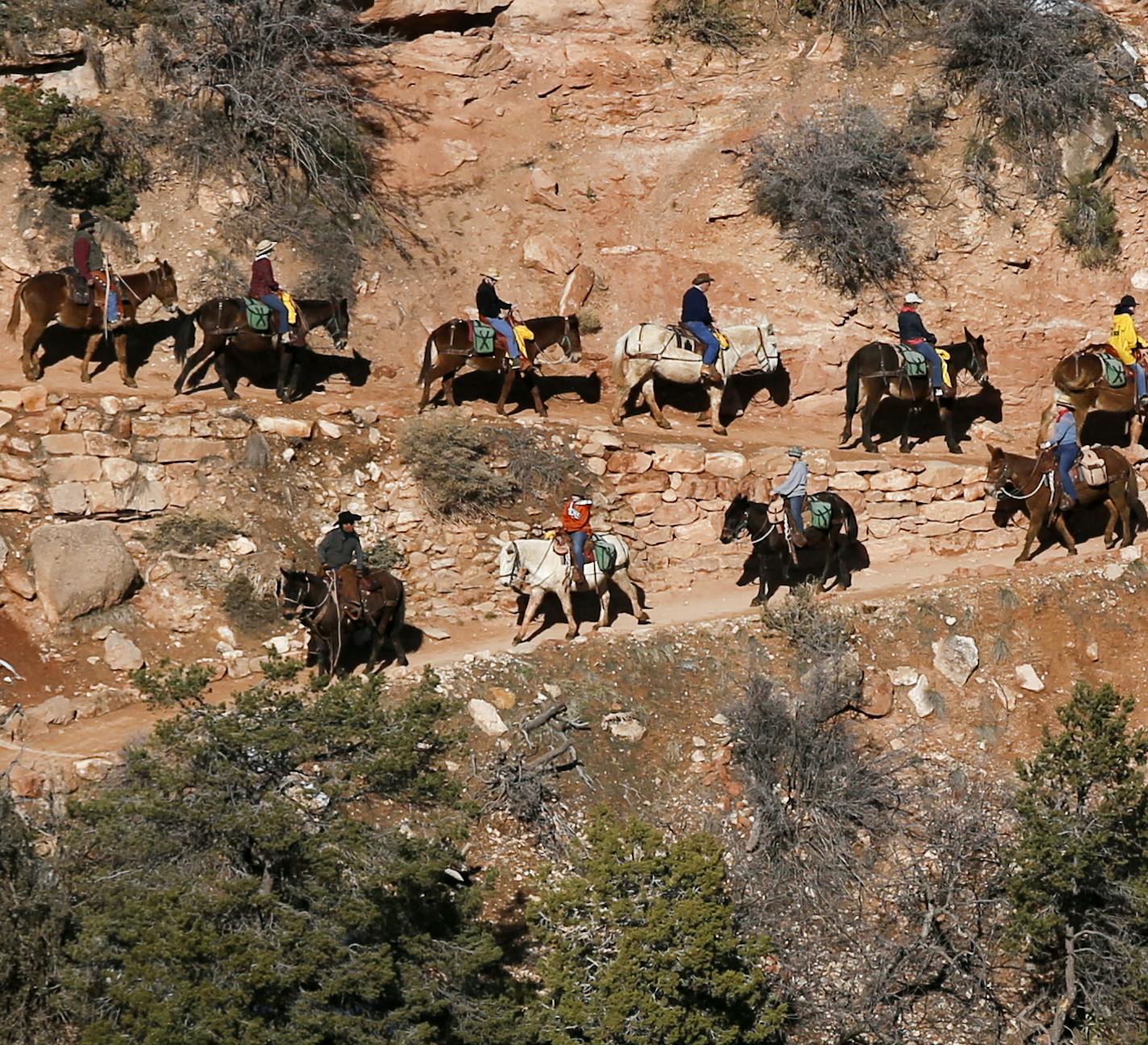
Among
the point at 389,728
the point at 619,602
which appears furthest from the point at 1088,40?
the point at 389,728

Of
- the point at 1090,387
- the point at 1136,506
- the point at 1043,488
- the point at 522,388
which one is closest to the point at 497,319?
the point at 522,388

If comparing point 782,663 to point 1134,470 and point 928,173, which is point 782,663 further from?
point 928,173

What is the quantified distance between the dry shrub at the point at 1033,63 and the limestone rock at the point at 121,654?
17.1 metres

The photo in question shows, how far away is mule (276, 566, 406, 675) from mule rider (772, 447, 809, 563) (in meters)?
5.24

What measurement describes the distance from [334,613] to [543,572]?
2941 millimetres

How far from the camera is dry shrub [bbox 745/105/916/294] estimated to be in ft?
105

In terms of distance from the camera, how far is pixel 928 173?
33.0 m

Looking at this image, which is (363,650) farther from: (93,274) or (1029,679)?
(1029,679)

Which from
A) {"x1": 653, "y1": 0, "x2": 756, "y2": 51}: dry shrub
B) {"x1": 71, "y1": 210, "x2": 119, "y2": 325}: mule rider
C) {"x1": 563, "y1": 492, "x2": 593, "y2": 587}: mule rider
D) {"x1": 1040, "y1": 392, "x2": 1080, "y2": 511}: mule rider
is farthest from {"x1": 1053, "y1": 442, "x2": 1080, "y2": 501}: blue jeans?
{"x1": 71, "y1": 210, "x2": 119, "y2": 325}: mule rider

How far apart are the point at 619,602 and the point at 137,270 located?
9474 mm

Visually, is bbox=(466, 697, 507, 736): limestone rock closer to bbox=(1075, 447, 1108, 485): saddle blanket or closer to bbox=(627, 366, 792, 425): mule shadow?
bbox=(627, 366, 792, 425): mule shadow

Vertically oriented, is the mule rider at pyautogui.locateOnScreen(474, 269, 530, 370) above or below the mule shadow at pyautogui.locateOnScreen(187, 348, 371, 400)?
above

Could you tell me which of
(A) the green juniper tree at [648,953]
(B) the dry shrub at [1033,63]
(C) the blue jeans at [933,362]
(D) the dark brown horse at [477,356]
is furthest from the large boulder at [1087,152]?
(A) the green juniper tree at [648,953]

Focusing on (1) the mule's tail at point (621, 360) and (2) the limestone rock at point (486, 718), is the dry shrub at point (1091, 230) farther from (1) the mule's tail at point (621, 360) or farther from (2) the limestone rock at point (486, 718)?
(2) the limestone rock at point (486, 718)
